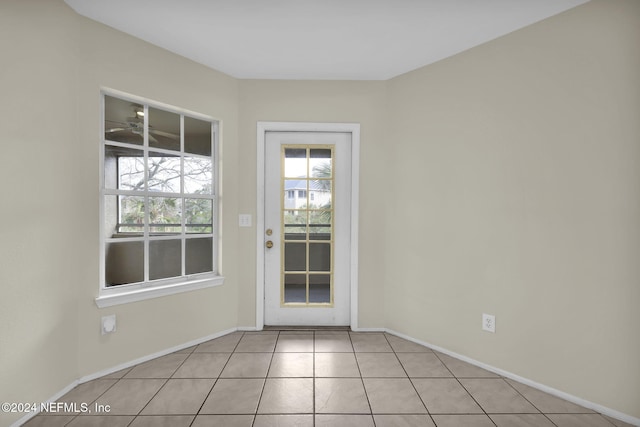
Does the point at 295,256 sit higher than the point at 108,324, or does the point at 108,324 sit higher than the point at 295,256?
the point at 295,256

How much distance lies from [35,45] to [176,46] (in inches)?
35.6

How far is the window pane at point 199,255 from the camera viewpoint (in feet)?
8.97

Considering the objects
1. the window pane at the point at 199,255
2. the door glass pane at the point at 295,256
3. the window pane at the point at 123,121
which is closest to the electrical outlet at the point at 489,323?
the door glass pane at the point at 295,256

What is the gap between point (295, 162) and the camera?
307cm

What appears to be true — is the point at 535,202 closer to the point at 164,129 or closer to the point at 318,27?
the point at 318,27

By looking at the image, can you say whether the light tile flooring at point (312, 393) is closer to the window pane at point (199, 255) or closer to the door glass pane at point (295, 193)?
the window pane at point (199, 255)

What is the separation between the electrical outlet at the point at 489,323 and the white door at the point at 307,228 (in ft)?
3.89

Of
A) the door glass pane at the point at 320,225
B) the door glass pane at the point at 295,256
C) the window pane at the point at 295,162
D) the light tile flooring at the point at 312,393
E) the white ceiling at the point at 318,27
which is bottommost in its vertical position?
the light tile flooring at the point at 312,393

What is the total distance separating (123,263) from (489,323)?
8.97 feet

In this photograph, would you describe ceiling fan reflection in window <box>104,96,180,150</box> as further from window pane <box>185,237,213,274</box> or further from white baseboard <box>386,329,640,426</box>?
white baseboard <box>386,329,640,426</box>

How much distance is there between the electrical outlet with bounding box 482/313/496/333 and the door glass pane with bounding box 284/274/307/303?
61.3 inches

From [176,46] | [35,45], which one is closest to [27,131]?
[35,45]

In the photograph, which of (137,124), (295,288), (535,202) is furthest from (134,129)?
(535,202)

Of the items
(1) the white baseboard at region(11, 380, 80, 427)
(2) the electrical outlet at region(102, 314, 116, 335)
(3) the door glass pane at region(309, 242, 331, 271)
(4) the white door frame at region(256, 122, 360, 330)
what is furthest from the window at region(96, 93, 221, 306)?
(3) the door glass pane at region(309, 242, 331, 271)
